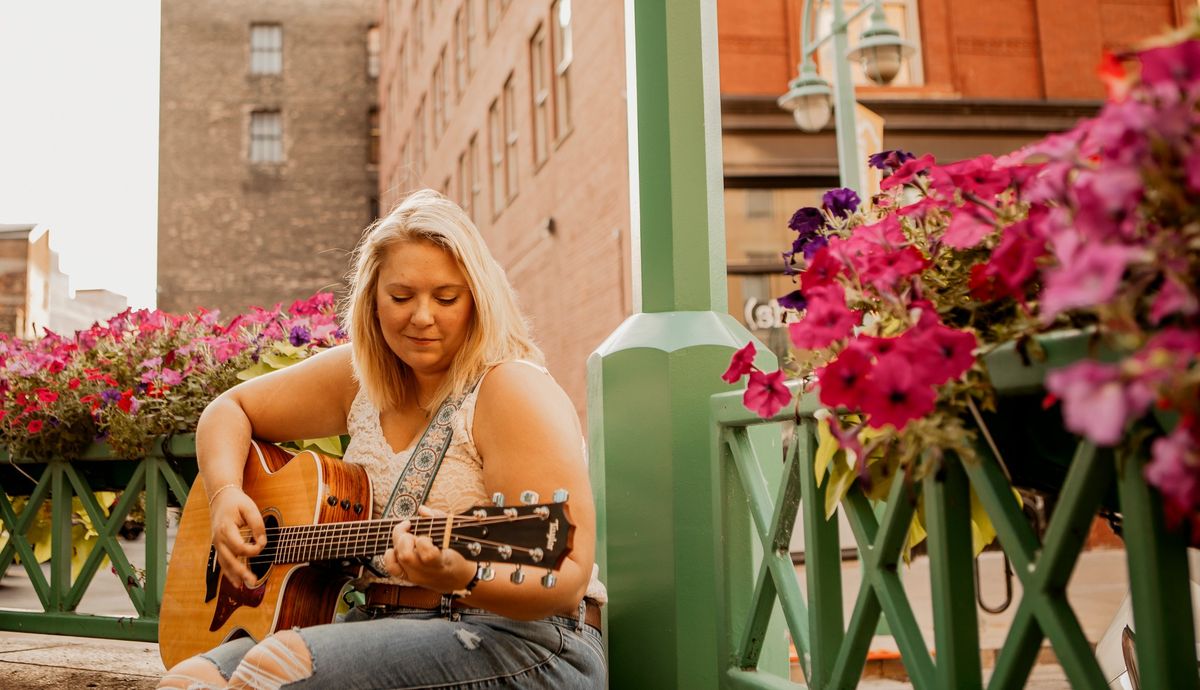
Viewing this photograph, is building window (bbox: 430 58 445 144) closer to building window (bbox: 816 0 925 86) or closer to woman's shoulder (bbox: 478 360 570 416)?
building window (bbox: 816 0 925 86)

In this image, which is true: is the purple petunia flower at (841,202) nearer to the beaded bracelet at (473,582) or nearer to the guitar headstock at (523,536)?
the guitar headstock at (523,536)

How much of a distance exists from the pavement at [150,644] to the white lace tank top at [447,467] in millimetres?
1265

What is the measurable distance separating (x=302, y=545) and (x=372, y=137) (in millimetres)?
39028

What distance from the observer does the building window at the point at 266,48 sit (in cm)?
4044

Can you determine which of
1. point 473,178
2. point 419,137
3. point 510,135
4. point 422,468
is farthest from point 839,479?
point 419,137

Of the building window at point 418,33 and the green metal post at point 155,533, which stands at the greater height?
the building window at point 418,33

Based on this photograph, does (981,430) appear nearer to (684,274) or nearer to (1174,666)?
(1174,666)

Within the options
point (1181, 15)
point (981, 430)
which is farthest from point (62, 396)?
point (1181, 15)

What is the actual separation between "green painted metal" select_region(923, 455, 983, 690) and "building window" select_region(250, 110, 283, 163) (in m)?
40.7

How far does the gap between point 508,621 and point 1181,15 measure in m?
17.2

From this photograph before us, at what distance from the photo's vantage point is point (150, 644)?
460 centimetres

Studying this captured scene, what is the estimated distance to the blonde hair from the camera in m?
2.49

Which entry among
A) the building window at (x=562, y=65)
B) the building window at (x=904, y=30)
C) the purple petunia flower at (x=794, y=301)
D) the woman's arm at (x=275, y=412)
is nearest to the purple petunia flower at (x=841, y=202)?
the purple petunia flower at (x=794, y=301)

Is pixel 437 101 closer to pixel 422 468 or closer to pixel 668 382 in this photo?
pixel 668 382
